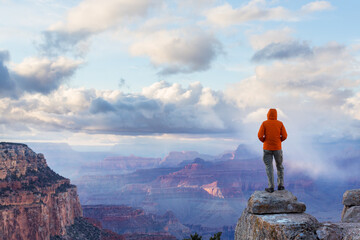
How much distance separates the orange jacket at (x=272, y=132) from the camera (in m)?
19.0

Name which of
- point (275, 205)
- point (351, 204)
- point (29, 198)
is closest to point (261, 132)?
point (275, 205)

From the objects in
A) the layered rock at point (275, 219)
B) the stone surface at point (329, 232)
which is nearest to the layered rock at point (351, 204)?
the layered rock at point (275, 219)

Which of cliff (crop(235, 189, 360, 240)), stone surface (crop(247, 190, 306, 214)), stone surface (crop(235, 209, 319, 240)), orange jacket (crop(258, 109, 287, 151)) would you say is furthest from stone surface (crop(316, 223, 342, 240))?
orange jacket (crop(258, 109, 287, 151))

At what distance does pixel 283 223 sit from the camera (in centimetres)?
1540

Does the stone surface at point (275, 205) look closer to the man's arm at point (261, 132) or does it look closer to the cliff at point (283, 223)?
the cliff at point (283, 223)

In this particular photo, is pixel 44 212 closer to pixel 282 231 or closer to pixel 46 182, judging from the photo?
pixel 46 182

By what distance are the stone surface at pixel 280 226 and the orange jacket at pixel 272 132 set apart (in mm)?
3532

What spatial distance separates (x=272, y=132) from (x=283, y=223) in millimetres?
4959

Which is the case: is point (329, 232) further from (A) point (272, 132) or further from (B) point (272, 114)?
(B) point (272, 114)

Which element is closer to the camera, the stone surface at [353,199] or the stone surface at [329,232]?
the stone surface at [329,232]

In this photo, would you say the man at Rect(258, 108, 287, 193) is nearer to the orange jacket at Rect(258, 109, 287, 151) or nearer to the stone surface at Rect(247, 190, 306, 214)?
the orange jacket at Rect(258, 109, 287, 151)

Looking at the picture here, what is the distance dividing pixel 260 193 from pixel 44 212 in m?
94.8

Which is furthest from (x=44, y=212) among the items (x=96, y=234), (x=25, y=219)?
(x=96, y=234)

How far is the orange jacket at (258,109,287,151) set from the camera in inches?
749
